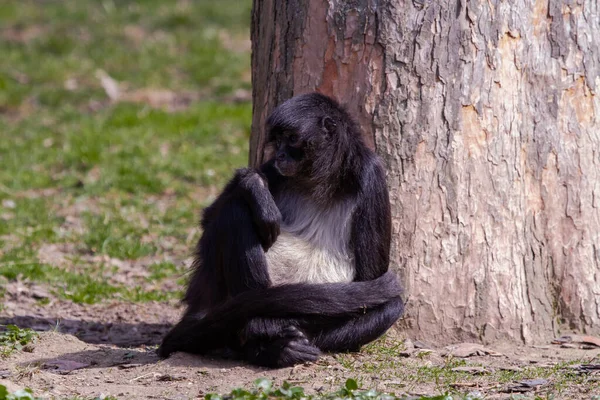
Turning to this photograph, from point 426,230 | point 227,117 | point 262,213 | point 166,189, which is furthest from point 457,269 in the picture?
point 227,117

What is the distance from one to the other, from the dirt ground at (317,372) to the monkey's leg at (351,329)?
0.31 ft

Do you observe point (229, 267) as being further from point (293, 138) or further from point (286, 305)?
point (293, 138)

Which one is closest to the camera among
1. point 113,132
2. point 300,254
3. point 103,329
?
point 300,254

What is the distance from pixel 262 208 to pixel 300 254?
544mm

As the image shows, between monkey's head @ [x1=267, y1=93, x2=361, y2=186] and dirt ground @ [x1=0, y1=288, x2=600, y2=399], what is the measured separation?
1270mm

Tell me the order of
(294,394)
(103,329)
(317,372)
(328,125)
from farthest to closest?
(103,329) < (328,125) < (317,372) < (294,394)

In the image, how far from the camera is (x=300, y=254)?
6176 mm

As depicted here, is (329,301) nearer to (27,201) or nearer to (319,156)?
(319,156)

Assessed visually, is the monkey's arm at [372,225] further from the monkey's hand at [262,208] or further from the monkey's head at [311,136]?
the monkey's hand at [262,208]

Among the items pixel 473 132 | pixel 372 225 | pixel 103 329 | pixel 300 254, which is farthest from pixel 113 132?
pixel 473 132

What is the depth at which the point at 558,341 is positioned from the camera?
6539mm

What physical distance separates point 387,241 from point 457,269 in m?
0.60

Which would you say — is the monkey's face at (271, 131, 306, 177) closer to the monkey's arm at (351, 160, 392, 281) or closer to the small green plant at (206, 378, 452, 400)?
the monkey's arm at (351, 160, 392, 281)

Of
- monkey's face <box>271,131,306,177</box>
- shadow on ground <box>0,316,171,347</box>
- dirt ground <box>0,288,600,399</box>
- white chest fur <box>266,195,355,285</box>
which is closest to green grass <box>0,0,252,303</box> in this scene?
shadow on ground <box>0,316,171,347</box>
